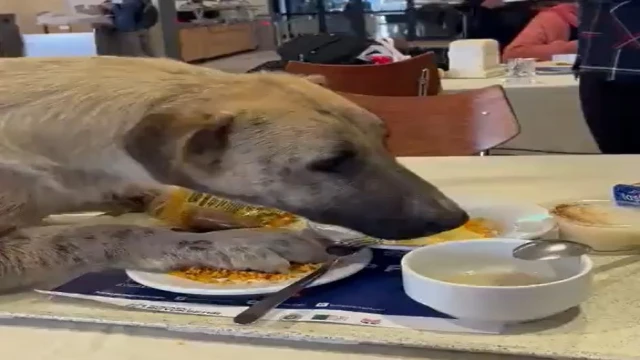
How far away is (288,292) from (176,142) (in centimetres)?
27

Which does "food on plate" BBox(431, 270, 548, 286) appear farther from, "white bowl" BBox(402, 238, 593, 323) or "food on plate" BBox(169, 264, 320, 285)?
"food on plate" BBox(169, 264, 320, 285)

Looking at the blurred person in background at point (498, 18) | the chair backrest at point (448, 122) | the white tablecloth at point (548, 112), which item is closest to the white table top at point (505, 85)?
the white tablecloth at point (548, 112)

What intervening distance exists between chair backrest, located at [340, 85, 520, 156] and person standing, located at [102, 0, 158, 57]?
1.97 m

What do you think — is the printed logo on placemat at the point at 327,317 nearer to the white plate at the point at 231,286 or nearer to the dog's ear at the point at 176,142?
the white plate at the point at 231,286

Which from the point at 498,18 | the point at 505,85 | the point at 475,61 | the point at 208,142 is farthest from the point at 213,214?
the point at 498,18

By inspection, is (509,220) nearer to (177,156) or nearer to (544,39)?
(177,156)

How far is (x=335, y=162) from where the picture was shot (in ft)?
3.16

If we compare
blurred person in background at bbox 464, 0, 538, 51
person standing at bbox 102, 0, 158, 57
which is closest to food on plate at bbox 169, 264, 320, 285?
person standing at bbox 102, 0, 158, 57

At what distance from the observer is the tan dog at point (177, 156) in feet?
2.95

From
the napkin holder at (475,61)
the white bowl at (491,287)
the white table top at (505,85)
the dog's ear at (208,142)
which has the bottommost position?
the white table top at (505,85)

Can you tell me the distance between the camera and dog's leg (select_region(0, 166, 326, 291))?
0.83m

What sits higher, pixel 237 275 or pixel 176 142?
pixel 176 142

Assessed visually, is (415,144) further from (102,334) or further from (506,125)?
(102,334)

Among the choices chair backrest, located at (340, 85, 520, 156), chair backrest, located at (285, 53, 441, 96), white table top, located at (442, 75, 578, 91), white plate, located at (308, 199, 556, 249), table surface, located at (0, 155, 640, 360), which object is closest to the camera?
table surface, located at (0, 155, 640, 360)
